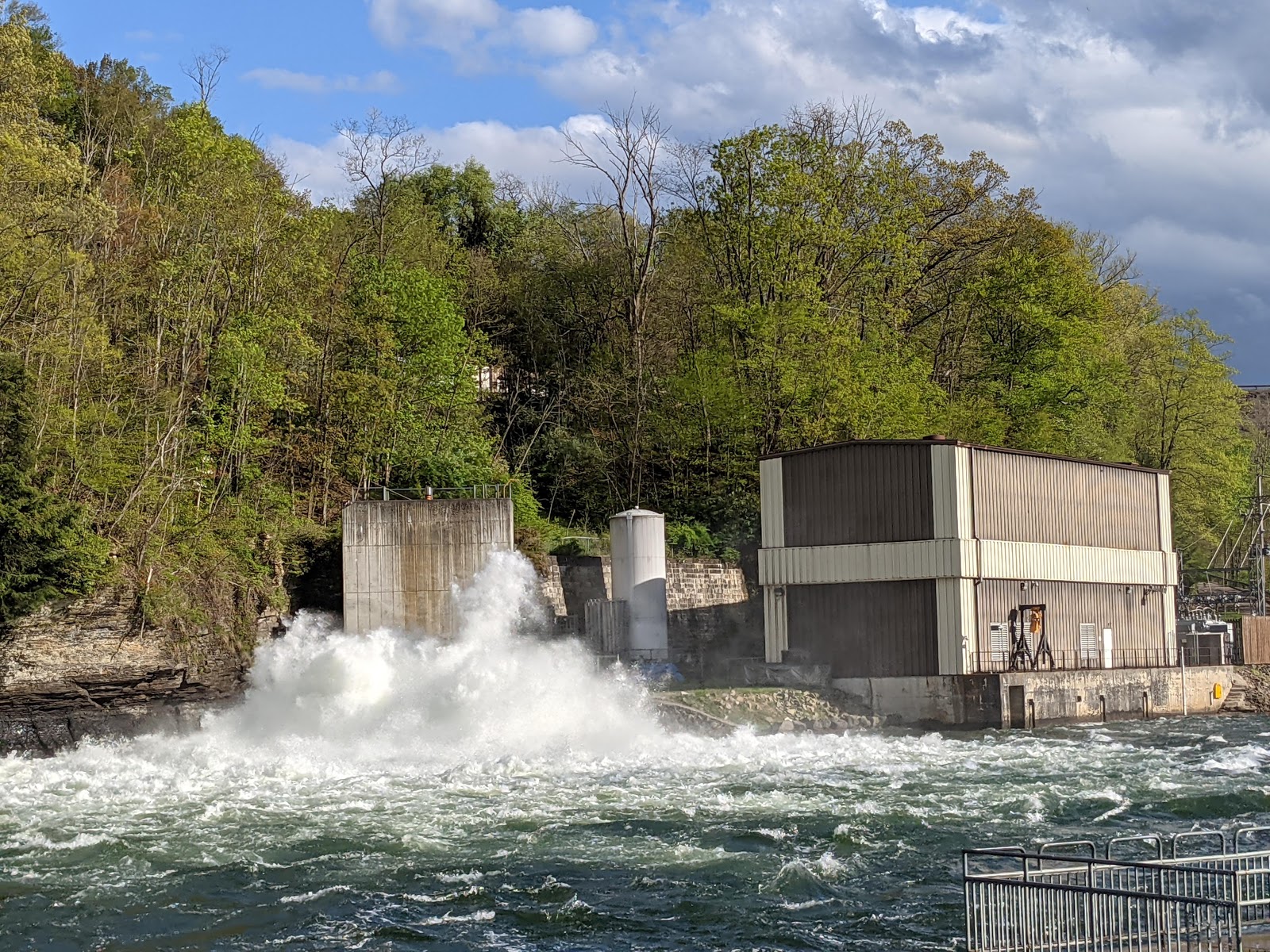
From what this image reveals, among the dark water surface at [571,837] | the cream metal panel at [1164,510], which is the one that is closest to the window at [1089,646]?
the cream metal panel at [1164,510]

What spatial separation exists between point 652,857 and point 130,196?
35.8 m

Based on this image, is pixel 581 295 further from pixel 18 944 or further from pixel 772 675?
pixel 18 944

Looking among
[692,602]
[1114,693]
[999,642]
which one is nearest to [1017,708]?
[999,642]

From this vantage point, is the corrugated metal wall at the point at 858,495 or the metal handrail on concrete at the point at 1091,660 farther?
the corrugated metal wall at the point at 858,495

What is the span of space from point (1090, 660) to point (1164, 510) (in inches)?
280

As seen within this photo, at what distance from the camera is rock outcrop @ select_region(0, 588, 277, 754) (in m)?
33.8

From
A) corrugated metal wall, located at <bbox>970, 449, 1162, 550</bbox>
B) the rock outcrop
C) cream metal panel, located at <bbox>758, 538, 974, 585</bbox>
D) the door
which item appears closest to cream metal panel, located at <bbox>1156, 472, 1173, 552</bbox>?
corrugated metal wall, located at <bbox>970, 449, 1162, 550</bbox>

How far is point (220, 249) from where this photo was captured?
42.6 meters

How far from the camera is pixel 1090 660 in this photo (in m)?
42.2

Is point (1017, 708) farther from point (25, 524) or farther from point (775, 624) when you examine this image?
point (25, 524)

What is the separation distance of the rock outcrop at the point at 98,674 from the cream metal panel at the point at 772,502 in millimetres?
15735

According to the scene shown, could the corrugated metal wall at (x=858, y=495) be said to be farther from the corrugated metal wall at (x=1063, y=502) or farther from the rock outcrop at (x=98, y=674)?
the rock outcrop at (x=98, y=674)

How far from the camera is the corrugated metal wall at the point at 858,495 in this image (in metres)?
38.7

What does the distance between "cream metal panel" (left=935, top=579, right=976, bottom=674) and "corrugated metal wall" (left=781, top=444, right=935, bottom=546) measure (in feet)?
5.30
